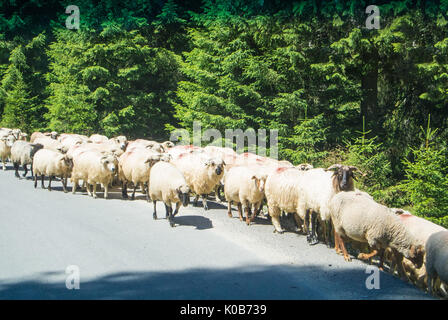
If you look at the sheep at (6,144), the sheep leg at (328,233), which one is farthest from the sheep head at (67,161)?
the sheep leg at (328,233)

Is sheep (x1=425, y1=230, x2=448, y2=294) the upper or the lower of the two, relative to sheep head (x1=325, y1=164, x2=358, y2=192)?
lower

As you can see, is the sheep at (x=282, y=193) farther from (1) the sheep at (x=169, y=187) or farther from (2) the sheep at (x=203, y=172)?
(2) the sheep at (x=203, y=172)

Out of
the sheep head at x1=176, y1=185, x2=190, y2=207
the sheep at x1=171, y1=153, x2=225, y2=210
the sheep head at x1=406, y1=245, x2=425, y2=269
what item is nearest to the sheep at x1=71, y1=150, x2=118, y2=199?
the sheep at x1=171, y1=153, x2=225, y2=210

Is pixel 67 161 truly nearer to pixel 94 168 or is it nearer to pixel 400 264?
pixel 94 168

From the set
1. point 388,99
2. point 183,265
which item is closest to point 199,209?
point 183,265

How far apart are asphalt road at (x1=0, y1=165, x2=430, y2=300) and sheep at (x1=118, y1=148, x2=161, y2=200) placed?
7.20ft

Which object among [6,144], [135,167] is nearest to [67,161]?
[135,167]

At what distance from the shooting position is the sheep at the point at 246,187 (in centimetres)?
1153

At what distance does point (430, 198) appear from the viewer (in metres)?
11.7

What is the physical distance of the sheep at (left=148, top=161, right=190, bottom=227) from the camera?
35.0 ft

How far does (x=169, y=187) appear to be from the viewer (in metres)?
11.0

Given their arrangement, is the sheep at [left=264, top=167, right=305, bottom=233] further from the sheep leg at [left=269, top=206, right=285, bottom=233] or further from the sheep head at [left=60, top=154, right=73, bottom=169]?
the sheep head at [left=60, top=154, right=73, bottom=169]

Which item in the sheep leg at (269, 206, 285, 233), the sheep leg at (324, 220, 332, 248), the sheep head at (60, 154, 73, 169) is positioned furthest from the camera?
the sheep head at (60, 154, 73, 169)

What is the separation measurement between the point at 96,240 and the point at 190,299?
12.9ft
